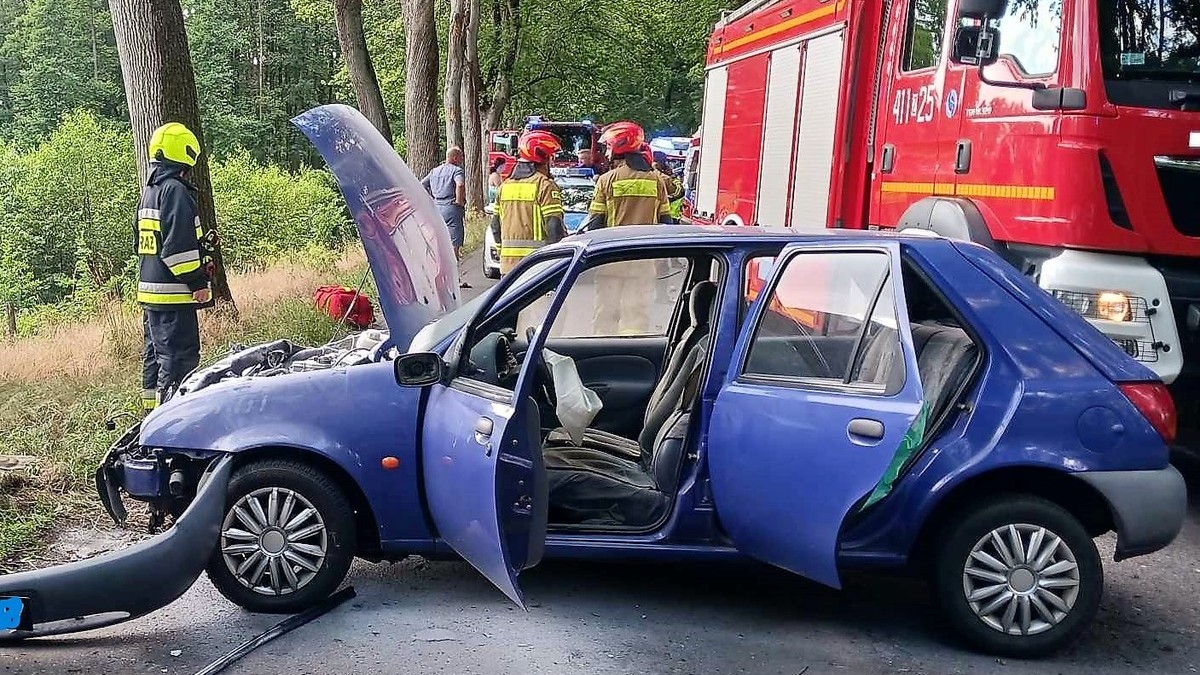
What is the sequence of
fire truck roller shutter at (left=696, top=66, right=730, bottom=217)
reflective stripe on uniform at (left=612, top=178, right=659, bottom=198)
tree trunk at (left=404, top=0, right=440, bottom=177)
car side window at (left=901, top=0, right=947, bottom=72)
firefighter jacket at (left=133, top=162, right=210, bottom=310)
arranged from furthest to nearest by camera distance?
tree trunk at (left=404, top=0, right=440, bottom=177) → fire truck roller shutter at (left=696, top=66, right=730, bottom=217) → reflective stripe on uniform at (left=612, top=178, right=659, bottom=198) → firefighter jacket at (left=133, top=162, right=210, bottom=310) → car side window at (left=901, top=0, right=947, bottom=72)

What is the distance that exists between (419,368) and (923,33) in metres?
4.21

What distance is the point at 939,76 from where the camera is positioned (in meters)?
6.65

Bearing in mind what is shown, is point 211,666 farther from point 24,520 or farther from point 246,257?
point 246,257

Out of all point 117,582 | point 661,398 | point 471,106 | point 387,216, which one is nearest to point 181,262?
point 387,216

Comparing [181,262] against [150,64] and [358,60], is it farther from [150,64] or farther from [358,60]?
[358,60]

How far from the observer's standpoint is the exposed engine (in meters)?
4.88

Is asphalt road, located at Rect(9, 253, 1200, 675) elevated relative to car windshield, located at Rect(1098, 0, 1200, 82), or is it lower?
lower

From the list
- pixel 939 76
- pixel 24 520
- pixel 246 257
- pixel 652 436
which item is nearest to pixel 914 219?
pixel 939 76

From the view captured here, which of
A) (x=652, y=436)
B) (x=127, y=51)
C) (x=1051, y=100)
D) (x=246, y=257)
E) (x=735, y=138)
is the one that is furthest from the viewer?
(x=246, y=257)

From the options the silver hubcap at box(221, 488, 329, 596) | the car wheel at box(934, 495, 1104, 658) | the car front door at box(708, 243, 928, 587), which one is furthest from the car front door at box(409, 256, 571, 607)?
the car wheel at box(934, 495, 1104, 658)

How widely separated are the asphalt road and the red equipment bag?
4565 mm

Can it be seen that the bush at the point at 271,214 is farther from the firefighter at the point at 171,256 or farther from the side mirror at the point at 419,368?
the side mirror at the point at 419,368

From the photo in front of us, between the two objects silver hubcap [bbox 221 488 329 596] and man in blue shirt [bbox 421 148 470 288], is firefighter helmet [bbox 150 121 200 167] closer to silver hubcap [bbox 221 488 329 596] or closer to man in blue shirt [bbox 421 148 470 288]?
silver hubcap [bbox 221 488 329 596]

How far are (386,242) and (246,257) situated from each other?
52.4 feet
